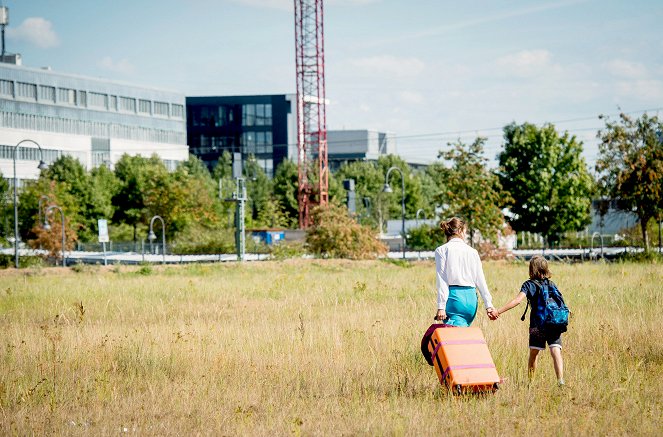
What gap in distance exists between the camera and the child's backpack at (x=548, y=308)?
9016mm

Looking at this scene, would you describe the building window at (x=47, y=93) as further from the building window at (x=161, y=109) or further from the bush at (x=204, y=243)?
the bush at (x=204, y=243)

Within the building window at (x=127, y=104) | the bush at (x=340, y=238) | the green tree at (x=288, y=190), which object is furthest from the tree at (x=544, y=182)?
the building window at (x=127, y=104)

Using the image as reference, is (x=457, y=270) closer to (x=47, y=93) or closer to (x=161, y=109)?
(x=47, y=93)

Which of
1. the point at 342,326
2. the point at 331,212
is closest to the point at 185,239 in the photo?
the point at 331,212

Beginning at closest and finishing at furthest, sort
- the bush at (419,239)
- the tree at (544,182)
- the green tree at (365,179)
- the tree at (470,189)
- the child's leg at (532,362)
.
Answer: the child's leg at (532,362), the tree at (470,189), the bush at (419,239), the tree at (544,182), the green tree at (365,179)

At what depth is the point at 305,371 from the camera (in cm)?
1031

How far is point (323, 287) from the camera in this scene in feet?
74.8

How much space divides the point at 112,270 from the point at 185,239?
3137 centimetres

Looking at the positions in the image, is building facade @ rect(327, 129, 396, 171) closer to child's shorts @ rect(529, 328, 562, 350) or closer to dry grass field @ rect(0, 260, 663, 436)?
dry grass field @ rect(0, 260, 663, 436)

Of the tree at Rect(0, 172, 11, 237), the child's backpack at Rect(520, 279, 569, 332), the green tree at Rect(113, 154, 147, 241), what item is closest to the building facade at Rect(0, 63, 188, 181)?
the green tree at Rect(113, 154, 147, 241)

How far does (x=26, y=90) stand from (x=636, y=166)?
2820 inches

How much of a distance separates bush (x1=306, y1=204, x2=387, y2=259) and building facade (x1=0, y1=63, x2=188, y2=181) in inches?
1811

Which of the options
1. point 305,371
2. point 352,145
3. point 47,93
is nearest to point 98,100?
point 47,93

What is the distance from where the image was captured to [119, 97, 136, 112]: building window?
353 feet
